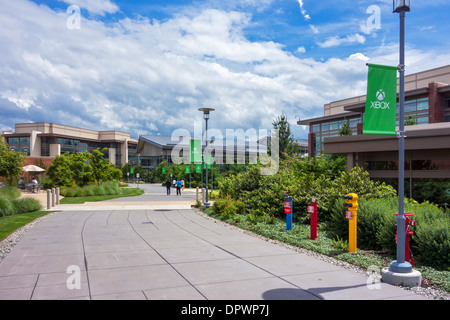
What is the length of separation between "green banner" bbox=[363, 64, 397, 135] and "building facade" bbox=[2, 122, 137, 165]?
3941 inches

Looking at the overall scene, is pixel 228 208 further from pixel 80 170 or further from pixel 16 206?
pixel 80 170

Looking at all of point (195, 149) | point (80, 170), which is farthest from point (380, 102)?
point (80, 170)

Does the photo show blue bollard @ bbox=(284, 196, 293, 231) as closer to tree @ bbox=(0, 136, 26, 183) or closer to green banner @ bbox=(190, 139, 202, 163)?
green banner @ bbox=(190, 139, 202, 163)

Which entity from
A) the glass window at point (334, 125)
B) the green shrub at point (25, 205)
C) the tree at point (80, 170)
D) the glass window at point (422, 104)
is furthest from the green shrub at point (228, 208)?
the glass window at point (334, 125)

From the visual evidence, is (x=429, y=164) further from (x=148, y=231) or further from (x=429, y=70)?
(x=429, y=70)

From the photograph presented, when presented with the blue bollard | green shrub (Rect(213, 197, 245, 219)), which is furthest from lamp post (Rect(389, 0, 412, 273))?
green shrub (Rect(213, 197, 245, 219))

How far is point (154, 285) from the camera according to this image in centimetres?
611

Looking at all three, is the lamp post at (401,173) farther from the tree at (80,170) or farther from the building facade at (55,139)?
the building facade at (55,139)

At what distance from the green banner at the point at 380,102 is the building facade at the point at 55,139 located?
10010 cm

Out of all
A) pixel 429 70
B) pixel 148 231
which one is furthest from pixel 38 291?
pixel 429 70

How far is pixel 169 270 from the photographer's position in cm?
707

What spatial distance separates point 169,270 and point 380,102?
16.6ft

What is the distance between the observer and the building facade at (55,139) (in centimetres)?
9788

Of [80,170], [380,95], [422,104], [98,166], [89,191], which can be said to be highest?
[422,104]
